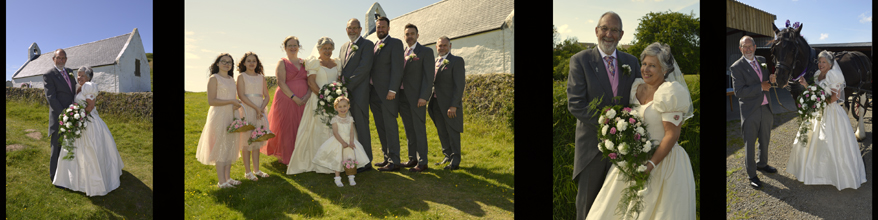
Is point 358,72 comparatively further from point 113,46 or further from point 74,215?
point 74,215

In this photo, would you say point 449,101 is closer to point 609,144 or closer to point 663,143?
point 609,144

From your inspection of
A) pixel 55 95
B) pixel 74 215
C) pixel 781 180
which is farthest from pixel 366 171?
pixel 781 180

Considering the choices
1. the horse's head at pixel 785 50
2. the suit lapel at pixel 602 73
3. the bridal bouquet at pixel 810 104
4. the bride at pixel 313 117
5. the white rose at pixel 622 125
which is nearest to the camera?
the white rose at pixel 622 125

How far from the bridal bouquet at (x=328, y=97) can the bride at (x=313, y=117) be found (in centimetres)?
11

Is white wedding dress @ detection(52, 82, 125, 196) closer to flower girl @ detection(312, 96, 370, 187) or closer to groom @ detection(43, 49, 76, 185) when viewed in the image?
groom @ detection(43, 49, 76, 185)

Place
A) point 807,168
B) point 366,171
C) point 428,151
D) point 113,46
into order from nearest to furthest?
point 807,168, point 113,46, point 366,171, point 428,151

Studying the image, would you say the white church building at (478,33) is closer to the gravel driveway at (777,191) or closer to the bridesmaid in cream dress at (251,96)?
the bridesmaid in cream dress at (251,96)

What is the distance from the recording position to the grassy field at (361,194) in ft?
14.9

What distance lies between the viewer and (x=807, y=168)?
4590 mm

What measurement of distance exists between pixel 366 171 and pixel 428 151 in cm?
113

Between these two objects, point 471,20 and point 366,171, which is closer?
point 366,171

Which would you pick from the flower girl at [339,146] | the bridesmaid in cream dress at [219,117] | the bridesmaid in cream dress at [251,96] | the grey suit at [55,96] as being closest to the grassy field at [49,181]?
the grey suit at [55,96]

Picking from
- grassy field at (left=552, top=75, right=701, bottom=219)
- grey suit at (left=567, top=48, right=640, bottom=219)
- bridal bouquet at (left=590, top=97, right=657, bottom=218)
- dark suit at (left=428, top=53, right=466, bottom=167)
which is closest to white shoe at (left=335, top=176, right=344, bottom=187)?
dark suit at (left=428, top=53, right=466, bottom=167)

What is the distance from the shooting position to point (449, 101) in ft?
18.1
